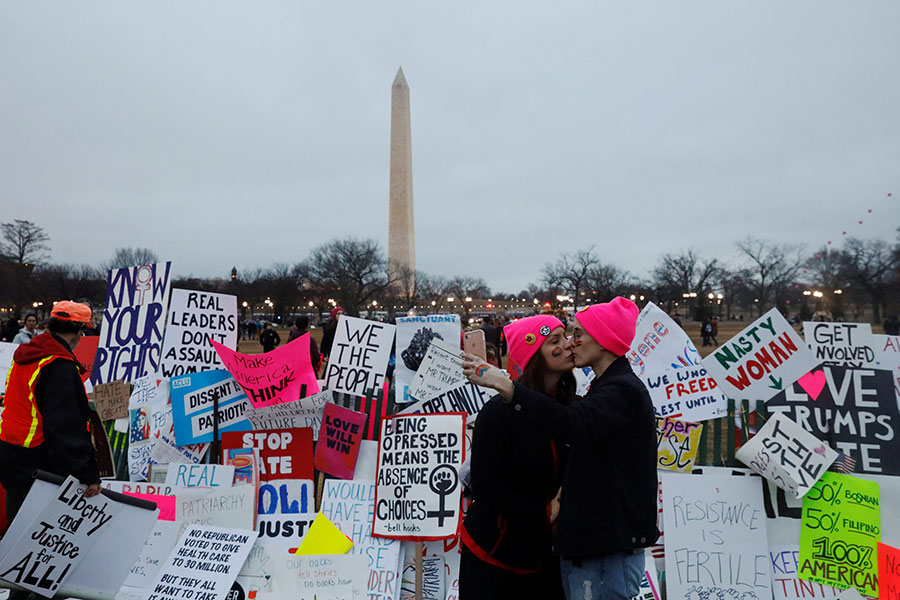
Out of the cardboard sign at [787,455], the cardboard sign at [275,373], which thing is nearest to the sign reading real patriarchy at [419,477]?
the cardboard sign at [275,373]

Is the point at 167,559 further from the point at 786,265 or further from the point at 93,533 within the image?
the point at 786,265

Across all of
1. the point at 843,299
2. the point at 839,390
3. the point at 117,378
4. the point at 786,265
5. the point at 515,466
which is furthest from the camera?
the point at 786,265

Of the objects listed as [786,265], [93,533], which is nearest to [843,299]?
[786,265]

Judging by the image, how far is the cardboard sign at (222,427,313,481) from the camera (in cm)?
523

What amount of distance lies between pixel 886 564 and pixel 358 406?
3.96 metres

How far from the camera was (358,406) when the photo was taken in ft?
18.0

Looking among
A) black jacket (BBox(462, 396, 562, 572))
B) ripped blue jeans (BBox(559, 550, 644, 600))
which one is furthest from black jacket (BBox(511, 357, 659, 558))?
black jacket (BBox(462, 396, 562, 572))

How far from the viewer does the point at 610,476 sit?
8.38 ft

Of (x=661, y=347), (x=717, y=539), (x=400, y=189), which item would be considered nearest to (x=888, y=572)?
(x=717, y=539)

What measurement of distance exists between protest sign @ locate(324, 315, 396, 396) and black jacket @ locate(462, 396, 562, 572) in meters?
2.81

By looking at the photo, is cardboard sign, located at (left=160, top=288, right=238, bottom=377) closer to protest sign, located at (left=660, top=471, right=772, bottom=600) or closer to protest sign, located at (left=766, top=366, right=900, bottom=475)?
protest sign, located at (left=660, top=471, right=772, bottom=600)

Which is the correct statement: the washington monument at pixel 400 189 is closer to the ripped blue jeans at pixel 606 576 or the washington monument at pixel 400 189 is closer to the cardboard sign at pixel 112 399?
the cardboard sign at pixel 112 399

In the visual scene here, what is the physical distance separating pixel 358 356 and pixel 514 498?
3.11 metres

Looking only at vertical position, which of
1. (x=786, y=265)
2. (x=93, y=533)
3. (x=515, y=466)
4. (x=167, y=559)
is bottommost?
(x=167, y=559)
